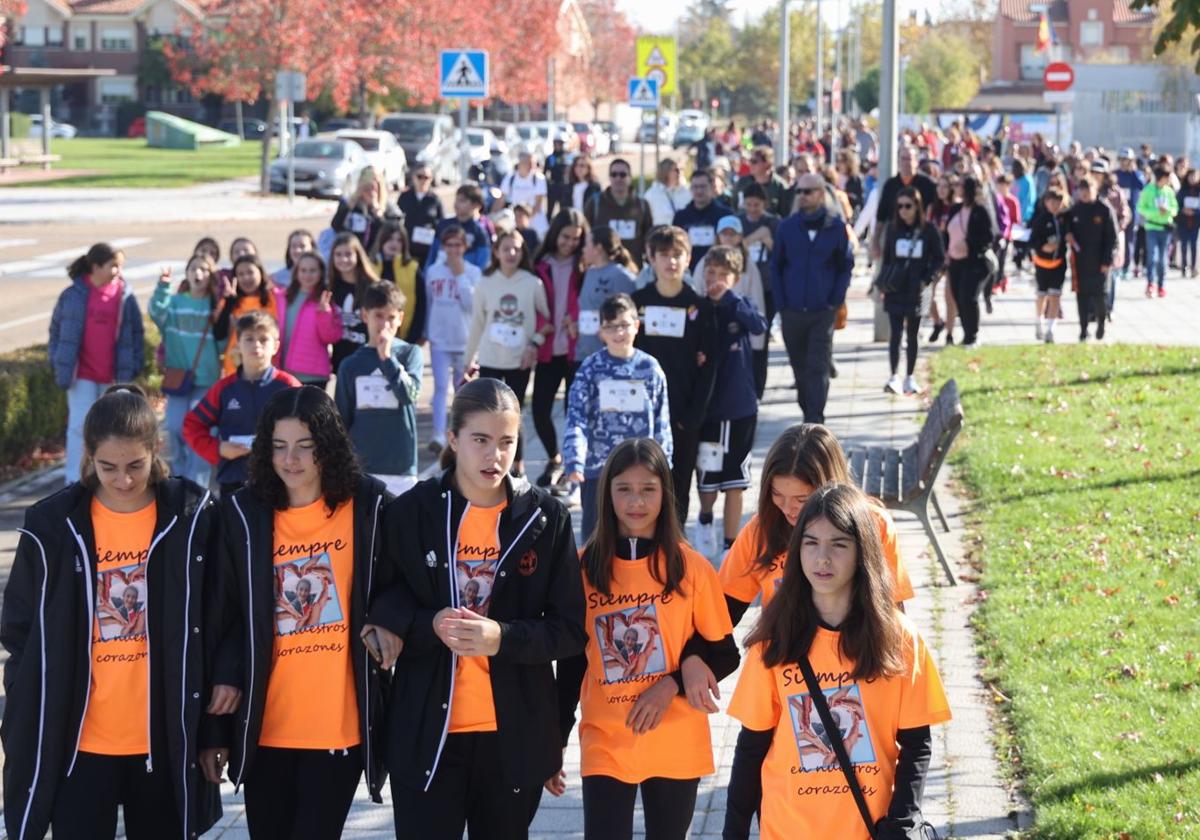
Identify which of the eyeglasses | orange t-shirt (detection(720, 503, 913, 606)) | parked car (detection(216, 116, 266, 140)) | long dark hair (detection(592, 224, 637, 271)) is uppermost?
parked car (detection(216, 116, 266, 140))

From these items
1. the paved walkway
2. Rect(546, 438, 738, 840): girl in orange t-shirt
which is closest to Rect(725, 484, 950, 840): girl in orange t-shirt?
Rect(546, 438, 738, 840): girl in orange t-shirt

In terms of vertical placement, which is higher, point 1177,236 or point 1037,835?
point 1177,236

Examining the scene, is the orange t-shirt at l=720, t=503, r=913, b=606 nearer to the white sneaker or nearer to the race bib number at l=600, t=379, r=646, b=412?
the race bib number at l=600, t=379, r=646, b=412

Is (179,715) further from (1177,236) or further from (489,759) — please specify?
(1177,236)

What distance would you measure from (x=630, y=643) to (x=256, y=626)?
39.9 inches

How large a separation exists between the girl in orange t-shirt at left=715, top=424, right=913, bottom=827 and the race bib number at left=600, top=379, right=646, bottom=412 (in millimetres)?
2893

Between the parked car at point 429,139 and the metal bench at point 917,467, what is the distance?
145 ft

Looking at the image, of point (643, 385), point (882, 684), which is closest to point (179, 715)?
point (882, 684)

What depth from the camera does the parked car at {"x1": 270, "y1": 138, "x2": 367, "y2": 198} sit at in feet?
155

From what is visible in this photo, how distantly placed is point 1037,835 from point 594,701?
6.26 feet

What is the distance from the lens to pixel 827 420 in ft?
47.4

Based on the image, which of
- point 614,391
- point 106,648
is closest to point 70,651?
point 106,648

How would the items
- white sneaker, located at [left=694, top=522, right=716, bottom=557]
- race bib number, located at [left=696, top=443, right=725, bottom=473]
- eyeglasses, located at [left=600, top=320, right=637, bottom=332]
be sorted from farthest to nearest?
white sneaker, located at [left=694, top=522, right=716, bottom=557] → race bib number, located at [left=696, top=443, right=725, bottom=473] → eyeglasses, located at [left=600, top=320, right=637, bottom=332]

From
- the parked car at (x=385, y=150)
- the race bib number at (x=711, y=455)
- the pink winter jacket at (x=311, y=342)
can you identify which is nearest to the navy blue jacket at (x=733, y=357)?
the race bib number at (x=711, y=455)
